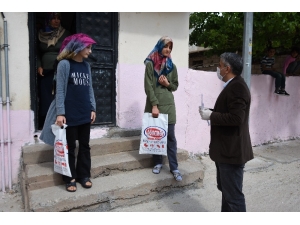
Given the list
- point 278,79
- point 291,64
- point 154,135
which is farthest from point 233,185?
point 291,64

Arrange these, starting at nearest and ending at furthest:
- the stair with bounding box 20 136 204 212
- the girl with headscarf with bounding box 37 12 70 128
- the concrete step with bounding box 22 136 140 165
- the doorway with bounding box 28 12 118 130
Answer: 1. the stair with bounding box 20 136 204 212
2. the concrete step with bounding box 22 136 140 165
3. the girl with headscarf with bounding box 37 12 70 128
4. the doorway with bounding box 28 12 118 130

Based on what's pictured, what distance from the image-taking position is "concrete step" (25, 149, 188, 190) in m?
3.11

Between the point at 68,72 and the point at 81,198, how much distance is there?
1.36 m

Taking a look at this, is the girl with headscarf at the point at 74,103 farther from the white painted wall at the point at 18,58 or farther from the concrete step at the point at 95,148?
the white painted wall at the point at 18,58

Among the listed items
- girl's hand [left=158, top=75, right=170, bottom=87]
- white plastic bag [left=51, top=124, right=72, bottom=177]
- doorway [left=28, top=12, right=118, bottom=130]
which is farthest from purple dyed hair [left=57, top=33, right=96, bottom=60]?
doorway [left=28, top=12, right=118, bottom=130]

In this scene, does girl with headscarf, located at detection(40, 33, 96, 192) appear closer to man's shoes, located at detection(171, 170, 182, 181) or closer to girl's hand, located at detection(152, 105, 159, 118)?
girl's hand, located at detection(152, 105, 159, 118)

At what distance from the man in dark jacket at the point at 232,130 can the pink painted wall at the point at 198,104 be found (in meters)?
2.21

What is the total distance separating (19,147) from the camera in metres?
3.71

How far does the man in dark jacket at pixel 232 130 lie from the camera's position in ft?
7.38

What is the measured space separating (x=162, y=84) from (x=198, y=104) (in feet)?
6.10

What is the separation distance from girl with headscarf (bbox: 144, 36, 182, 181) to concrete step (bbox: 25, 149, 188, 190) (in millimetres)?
501

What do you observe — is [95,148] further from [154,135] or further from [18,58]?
[18,58]
